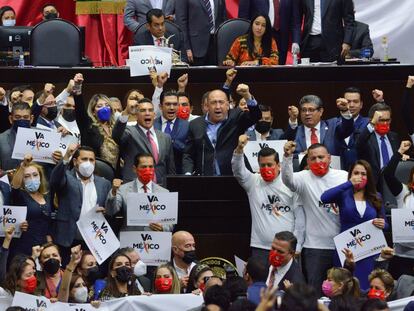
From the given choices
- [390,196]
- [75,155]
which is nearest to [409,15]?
[390,196]

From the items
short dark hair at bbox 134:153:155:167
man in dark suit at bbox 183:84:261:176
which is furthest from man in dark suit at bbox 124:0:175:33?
short dark hair at bbox 134:153:155:167

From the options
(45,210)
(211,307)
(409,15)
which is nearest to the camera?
(211,307)

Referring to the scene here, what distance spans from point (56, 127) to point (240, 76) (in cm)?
255

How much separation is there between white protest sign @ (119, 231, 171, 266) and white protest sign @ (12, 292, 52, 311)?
1807 mm

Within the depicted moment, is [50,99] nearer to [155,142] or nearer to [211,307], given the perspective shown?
[155,142]

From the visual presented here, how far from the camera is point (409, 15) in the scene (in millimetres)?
22625

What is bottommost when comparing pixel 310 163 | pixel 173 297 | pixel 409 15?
pixel 173 297

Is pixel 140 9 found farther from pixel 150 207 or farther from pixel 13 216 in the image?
pixel 13 216

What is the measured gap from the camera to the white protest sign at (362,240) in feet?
50.1

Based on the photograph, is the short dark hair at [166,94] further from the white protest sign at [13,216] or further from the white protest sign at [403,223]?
the white protest sign at [403,223]

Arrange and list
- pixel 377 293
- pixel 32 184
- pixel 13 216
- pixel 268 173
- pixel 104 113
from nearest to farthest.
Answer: pixel 377 293, pixel 13 216, pixel 32 184, pixel 268 173, pixel 104 113

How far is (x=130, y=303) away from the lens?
46.3 ft

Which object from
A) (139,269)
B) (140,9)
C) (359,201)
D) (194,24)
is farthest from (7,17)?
(359,201)

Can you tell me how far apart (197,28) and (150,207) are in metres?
4.59
